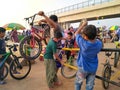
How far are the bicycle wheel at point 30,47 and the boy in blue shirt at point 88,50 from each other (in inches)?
69.6

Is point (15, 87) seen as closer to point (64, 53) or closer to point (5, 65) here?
point (5, 65)

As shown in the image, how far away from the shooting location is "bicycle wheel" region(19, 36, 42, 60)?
501cm

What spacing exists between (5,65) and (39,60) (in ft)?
12.1

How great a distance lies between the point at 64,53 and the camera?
664 centimetres

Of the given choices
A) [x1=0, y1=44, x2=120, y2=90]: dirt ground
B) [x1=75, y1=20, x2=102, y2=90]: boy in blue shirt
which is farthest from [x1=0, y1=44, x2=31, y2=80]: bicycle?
[x1=75, y1=20, x2=102, y2=90]: boy in blue shirt

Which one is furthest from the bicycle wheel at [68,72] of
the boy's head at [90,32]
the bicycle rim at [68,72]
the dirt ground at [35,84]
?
the boy's head at [90,32]

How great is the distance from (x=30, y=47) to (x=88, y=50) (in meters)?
2.19

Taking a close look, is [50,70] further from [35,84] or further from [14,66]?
[14,66]

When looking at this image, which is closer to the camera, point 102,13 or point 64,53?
point 64,53

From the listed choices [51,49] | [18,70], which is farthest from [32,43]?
[18,70]

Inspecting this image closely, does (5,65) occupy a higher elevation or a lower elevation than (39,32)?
lower

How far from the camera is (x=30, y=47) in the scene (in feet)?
17.1

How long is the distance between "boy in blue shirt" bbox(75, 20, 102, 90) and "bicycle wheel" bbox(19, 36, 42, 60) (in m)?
1.77

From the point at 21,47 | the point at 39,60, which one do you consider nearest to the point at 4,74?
the point at 21,47
